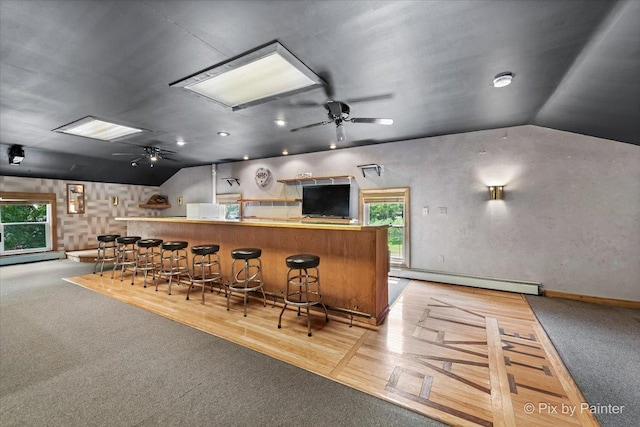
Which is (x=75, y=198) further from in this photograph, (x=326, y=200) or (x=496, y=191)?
(x=496, y=191)

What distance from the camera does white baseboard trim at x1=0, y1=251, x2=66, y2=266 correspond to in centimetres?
628

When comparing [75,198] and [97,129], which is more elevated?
[97,129]

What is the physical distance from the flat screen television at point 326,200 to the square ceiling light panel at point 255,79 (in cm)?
296

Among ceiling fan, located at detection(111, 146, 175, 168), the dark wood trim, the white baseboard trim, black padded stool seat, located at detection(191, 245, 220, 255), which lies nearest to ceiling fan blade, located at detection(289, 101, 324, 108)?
black padded stool seat, located at detection(191, 245, 220, 255)

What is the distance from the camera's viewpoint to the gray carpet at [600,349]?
1858 mm

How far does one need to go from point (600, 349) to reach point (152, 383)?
4061 millimetres

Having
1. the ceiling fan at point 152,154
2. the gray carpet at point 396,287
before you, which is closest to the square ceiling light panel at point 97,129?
the ceiling fan at point 152,154

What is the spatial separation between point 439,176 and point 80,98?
219 inches

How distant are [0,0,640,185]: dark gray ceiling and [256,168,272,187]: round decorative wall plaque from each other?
2.65 m

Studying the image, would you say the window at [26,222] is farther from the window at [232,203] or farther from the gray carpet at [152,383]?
the gray carpet at [152,383]

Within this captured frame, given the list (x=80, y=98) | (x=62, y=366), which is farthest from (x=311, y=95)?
(x=62, y=366)

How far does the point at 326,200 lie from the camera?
5996 millimetres

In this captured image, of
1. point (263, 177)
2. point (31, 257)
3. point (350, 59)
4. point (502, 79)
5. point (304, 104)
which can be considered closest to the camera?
point (350, 59)

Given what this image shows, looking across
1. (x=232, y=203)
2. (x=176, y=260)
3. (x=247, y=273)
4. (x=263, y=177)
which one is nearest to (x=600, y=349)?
(x=247, y=273)
